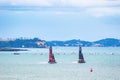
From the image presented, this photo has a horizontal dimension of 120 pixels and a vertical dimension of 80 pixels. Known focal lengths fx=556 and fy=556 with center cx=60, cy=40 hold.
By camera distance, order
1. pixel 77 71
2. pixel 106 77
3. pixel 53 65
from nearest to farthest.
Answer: pixel 106 77
pixel 77 71
pixel 53 65

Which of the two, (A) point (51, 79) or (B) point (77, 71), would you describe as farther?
(B) point (77, 71)

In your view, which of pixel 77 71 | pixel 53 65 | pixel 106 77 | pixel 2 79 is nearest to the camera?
pixel 2 79

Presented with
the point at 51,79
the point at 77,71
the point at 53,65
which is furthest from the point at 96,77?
the point at 53,65

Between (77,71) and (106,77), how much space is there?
19445mm

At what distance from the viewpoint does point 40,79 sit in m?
108

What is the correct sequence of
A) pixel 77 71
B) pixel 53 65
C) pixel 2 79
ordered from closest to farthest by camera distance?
pixel 2 79 → pixel 77 71 → pixel 53 65

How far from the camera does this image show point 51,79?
4294 inches

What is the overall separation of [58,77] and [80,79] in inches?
268

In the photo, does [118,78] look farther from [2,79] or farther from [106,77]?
[2,79]

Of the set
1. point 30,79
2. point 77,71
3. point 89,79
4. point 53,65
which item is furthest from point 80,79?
point 53,65

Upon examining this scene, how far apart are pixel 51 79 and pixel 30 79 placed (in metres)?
4.30

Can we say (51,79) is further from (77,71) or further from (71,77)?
(77,71)

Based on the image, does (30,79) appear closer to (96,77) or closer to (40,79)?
(40,79)

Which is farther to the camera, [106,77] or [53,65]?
[53,65]
